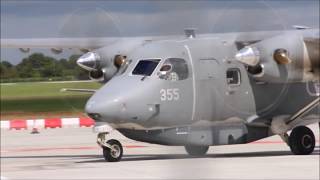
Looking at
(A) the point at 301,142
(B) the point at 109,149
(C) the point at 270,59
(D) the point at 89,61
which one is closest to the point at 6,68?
(B) the point at 109,149

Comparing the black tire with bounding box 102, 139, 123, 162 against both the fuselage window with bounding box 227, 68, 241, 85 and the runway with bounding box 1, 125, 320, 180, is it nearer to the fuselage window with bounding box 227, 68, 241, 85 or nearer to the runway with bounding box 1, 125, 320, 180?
the runway with bounding box 1, 125, 320, 180

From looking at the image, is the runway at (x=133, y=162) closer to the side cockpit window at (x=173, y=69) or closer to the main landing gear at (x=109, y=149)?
the main landing gear at (x=109, y=149)

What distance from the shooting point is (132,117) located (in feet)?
60.3

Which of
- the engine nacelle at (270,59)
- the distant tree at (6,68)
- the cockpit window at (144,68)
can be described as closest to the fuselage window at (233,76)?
the engine nacelle at (270,59)

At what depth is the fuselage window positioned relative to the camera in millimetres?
19438

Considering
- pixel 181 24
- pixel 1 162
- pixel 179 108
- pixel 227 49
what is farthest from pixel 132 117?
pixel 181 24

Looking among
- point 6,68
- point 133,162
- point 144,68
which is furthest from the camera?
point 144,68

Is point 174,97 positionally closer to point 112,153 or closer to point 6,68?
point 112,153

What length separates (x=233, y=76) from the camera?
64.6ft

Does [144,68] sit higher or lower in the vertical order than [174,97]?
higher

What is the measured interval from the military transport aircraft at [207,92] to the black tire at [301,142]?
1cm

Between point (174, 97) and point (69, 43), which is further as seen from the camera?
point (69, 43)

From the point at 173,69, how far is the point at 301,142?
161 inches

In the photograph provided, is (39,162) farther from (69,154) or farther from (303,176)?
(303,176)
